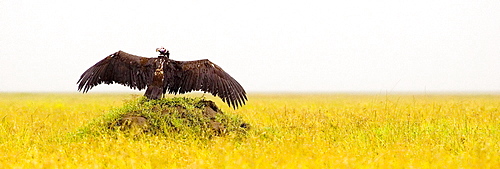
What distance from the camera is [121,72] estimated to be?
10211 mm

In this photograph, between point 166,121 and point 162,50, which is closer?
point 166,121

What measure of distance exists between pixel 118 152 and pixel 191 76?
9.51ft

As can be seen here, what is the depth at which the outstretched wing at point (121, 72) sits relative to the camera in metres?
10.0

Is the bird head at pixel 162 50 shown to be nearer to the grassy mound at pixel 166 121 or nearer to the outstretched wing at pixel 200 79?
the outstretched wing at pixel 200 79

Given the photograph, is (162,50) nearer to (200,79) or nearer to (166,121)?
(200,79)

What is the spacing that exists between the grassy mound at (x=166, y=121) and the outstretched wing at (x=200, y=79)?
338 mm

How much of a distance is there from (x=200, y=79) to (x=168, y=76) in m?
0.62

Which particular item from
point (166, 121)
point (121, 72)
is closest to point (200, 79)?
point (166, 121)

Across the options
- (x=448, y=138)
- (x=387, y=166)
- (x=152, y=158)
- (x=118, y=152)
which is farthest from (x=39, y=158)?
(x=448, y=138)

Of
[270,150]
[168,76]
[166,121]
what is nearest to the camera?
[270,150]

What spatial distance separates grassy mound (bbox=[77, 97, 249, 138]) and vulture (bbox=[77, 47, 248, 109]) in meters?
0.29

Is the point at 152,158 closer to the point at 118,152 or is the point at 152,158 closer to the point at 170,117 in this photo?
the point at 118,152

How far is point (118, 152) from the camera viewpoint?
24.2 feet

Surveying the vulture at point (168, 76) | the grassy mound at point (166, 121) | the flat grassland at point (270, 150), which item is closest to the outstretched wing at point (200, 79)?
the vulture at point (168, 76)
